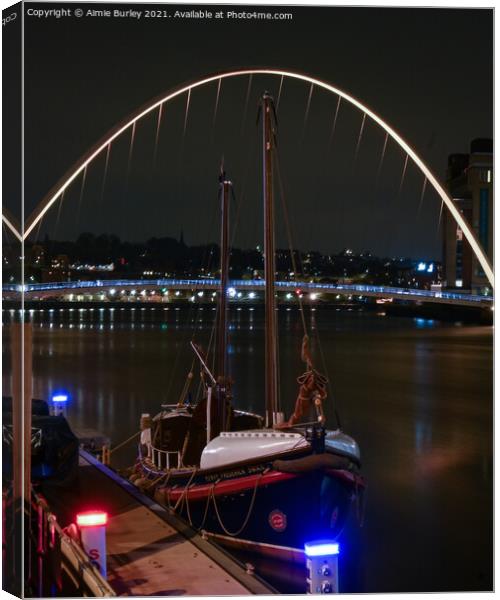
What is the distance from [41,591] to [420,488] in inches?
262

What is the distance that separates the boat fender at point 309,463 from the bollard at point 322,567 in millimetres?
2129

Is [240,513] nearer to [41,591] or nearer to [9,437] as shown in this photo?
[41,591]

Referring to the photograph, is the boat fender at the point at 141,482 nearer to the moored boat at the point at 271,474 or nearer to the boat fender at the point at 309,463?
the moored boat at the point at 271,474

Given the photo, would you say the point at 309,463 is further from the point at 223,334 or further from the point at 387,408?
the point at 387,408

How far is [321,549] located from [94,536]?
1.22 meters

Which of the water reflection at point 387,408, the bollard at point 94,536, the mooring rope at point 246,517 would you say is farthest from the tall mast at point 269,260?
the bollard at point 94,536

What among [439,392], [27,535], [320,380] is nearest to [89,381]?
[439,392]

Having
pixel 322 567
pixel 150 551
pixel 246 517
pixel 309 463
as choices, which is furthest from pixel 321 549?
pixel 246 517

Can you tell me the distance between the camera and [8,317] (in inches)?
157

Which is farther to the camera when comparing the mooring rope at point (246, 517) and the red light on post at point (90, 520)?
the mooring rope at point (246, 517)

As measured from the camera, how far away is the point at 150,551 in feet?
17.0

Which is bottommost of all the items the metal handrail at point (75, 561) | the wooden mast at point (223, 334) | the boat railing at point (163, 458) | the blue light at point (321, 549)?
the boat railing at point (163, 458)

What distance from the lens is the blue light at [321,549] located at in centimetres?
406

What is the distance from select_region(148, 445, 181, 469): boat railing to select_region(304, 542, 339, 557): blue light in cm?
379
